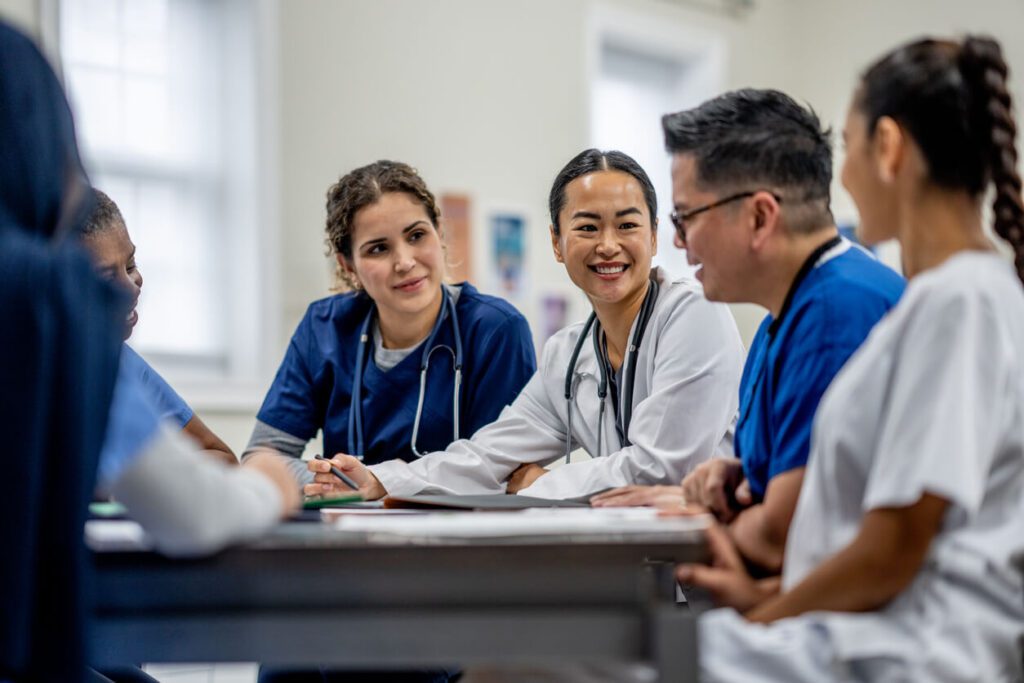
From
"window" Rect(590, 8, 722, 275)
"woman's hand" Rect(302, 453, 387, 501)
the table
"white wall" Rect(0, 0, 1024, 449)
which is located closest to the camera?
the table

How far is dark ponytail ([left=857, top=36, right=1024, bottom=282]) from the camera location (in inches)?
48.3

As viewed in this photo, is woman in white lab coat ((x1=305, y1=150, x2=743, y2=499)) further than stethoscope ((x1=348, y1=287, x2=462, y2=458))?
No

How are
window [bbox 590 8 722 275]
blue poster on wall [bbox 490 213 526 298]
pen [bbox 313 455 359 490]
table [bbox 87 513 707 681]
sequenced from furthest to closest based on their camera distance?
window [bbox 590 8 722 275], blue poster on wall [bbox 490 213 526 298], pen [bbox 313 455 359 490], table [bbox 87 513 707 681]

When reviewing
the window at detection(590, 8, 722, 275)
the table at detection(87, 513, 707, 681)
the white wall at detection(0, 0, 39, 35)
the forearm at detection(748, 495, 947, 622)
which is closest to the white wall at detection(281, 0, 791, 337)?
the window at detection(590, 8, 722, 275)

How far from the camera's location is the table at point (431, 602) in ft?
3.49

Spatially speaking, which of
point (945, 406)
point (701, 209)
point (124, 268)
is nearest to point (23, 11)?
point (124, 268)

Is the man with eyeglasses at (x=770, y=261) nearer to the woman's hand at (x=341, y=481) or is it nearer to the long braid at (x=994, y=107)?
the long braid at (x=994, y=107)

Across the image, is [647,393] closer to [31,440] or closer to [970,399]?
[970,399]

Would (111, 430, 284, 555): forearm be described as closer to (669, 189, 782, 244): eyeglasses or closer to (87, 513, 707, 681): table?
(87, 513, 707, 681): table

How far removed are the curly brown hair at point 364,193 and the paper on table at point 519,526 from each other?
1413 millimetres

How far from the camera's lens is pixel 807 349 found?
4.65ft

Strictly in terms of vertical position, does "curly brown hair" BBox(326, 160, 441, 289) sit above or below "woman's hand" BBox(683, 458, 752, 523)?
above

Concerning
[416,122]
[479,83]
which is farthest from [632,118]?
[416,122]

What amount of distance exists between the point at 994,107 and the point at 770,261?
373 mm
